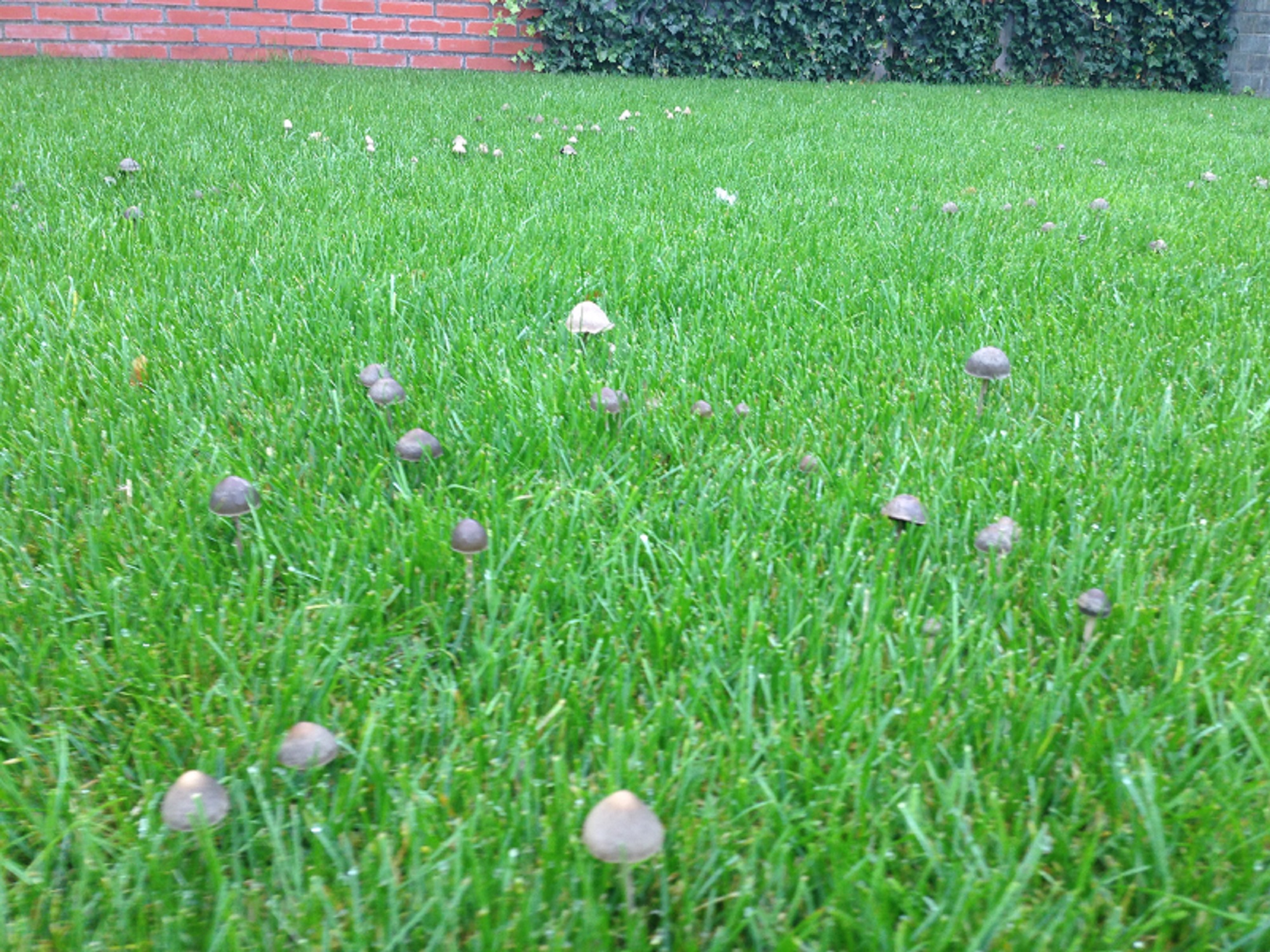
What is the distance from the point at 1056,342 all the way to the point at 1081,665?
157cm

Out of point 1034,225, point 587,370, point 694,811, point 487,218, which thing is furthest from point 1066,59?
point 694,811

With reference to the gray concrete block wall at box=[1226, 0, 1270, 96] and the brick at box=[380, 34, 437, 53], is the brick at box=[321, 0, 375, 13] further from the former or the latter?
the gray concrete block wall at box=[1226, 0, 1270, 96]

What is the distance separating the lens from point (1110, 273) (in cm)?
348

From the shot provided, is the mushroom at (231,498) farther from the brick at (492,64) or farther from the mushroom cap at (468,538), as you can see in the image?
the brick at (492,64)

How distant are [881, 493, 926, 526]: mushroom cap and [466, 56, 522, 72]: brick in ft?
36.1

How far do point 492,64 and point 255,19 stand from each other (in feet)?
8.81

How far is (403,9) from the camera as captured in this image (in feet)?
36.5

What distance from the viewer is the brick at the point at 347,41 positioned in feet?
36.7

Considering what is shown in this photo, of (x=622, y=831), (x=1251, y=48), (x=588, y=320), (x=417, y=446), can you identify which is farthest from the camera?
(x=1251, y=48)

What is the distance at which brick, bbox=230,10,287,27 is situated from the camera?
36.1ft

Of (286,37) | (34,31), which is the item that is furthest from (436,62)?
(34,31)

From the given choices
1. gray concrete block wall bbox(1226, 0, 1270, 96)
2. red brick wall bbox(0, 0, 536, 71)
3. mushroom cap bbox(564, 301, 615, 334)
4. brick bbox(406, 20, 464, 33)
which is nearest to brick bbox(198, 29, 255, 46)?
red brick wall bbox(0, 0, 536, 71)

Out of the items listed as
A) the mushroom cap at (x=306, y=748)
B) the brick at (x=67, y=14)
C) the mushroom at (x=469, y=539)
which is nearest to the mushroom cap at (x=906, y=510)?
the mushroom at (x=469, y=539)

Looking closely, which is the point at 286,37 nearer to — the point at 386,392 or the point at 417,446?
the point at 386,392
